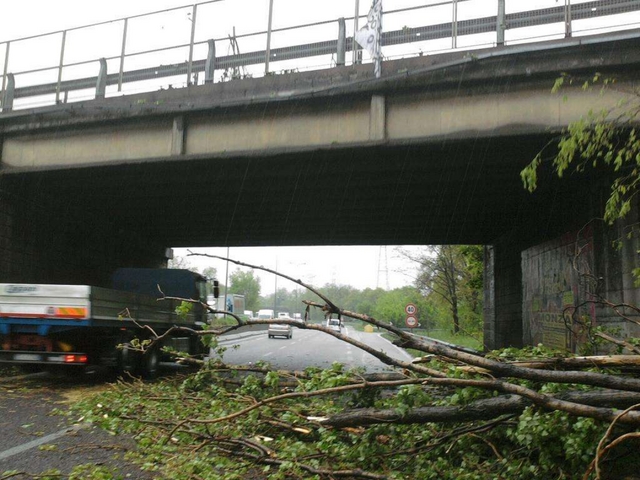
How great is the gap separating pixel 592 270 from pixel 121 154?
11.4 m

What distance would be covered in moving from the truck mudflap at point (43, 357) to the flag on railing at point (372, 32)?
8.38m

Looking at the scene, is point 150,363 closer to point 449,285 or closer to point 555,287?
point 555,287

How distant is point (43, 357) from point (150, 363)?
90.3 inches

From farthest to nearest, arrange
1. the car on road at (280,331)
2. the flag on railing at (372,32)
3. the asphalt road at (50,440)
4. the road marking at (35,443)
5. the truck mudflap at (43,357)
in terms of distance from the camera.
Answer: the car on road at (280,331) → the flag on railing at (372,32) → the truck mudflap at (43,357) → the road marking at (35,443) → the asphalt road at (50,440)

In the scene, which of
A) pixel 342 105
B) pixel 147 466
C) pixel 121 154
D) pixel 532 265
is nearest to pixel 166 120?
pixel 121 154

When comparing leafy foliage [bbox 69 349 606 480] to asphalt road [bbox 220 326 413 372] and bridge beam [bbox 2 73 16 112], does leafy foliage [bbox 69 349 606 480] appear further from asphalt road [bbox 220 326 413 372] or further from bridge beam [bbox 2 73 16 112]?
bridge beam [bbox 2 73 16 112]

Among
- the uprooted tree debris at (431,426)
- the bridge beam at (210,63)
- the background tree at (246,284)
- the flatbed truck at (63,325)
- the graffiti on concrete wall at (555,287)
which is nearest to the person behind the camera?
the uprooted tree debris at (431,426)

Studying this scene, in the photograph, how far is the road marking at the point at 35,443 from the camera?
5488 mm

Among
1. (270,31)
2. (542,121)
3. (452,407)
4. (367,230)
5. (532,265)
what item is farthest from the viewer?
(367,230)

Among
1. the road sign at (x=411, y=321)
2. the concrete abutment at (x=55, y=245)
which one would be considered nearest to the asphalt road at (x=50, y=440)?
the concrete abutment at (x=55, y=245)

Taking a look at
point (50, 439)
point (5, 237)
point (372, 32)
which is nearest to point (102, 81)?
point (5, 237)

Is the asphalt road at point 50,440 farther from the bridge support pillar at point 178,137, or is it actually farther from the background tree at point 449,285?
the background tree at point 449,285

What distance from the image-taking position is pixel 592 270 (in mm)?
12398

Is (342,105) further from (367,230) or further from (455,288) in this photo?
(455,288)
